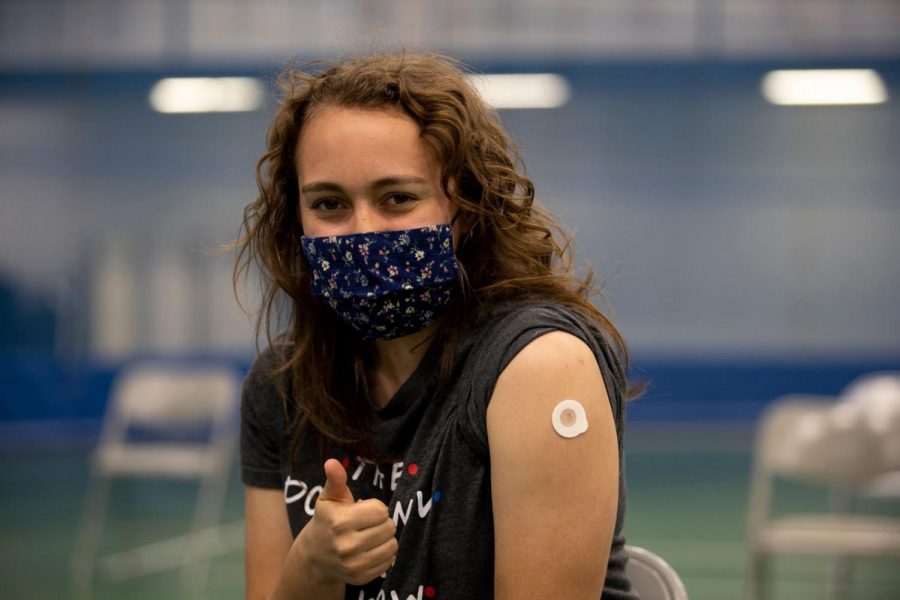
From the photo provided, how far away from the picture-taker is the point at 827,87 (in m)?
7.45

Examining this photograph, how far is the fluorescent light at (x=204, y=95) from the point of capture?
7.71 meters

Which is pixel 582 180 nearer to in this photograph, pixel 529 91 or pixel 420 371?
pixel 529 91

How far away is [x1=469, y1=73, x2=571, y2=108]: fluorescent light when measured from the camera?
24.9 ft

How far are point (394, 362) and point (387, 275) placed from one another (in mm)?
180

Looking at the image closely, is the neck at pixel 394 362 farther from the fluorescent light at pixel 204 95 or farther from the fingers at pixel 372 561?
the fluorescent light at pixel 204 95

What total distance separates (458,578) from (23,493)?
202 inches

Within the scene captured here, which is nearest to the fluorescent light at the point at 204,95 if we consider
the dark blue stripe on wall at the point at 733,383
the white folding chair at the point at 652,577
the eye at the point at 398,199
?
the dark blue stripe on wall at the point at 733,383

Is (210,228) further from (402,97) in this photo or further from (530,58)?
(402,97)

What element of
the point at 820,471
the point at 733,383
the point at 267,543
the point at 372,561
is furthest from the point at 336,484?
the point at 733,383

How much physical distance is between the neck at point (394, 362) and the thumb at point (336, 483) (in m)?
0.25

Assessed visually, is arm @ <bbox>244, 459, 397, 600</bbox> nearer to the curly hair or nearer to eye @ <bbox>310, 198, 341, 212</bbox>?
the curly hair

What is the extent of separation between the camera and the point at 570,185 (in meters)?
7.72

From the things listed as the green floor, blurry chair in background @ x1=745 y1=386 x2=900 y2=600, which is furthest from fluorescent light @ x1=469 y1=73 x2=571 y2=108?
blurry chair in background @ x1=745 y1=386 x2=900 y2=600

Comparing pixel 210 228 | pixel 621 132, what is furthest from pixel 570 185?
pixel 210 228
